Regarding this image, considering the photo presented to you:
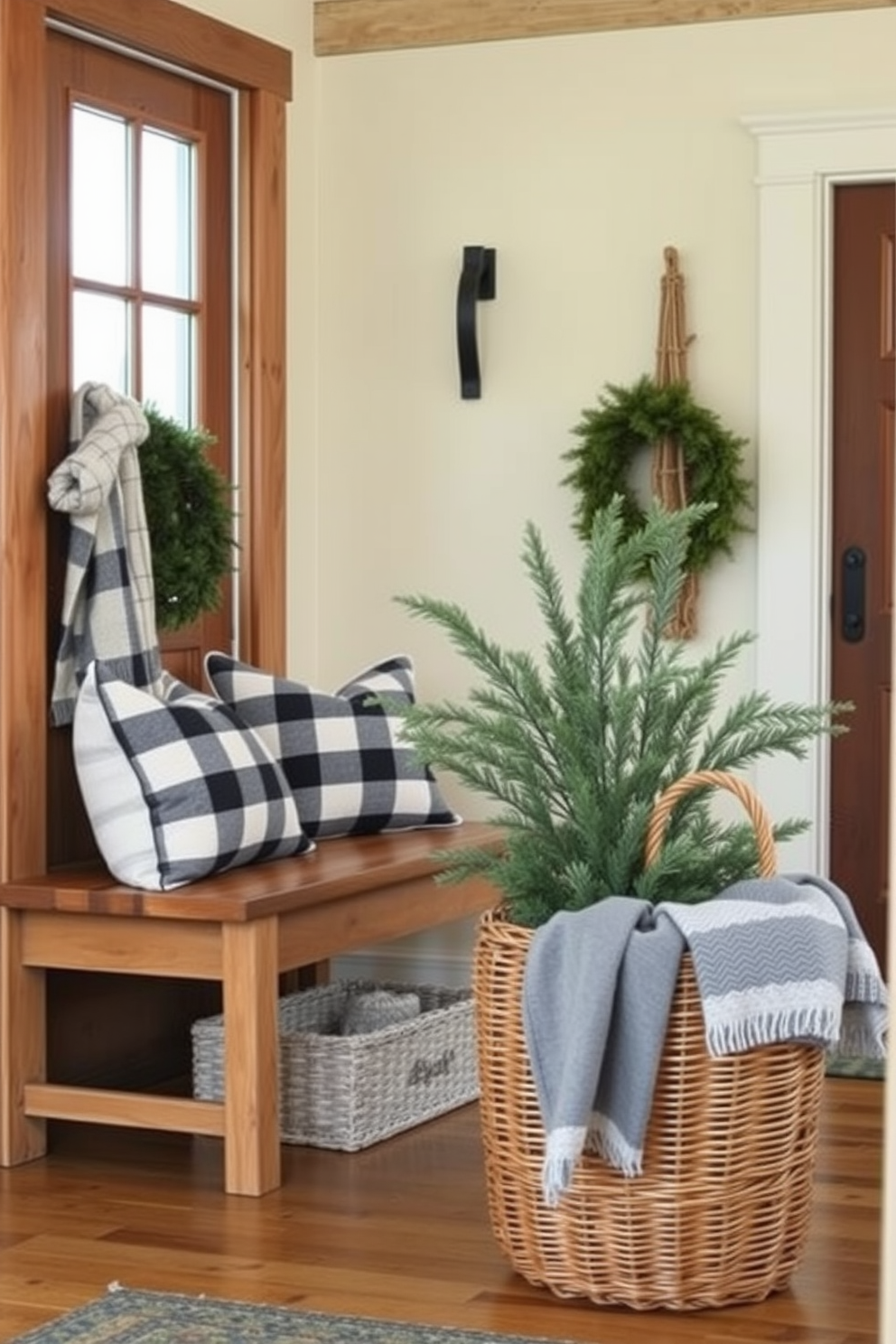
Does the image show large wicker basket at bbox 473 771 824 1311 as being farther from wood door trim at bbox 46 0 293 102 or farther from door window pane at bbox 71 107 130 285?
wood door trim at bbox 46 0 293 102

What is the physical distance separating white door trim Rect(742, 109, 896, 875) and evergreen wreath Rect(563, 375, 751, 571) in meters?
0.10

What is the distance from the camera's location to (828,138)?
5.05m

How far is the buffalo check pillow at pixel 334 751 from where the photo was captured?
15.4 feet

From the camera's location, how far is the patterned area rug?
3.11 meters

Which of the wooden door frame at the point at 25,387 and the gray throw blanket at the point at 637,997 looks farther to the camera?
the wooden door frame at the point at 25,387

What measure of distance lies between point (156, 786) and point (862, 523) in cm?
191

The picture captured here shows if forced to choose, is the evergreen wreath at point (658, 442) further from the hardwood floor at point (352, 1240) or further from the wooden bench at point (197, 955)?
the hardwood floor at point (352, 1240)

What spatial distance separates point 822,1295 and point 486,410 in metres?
2.63

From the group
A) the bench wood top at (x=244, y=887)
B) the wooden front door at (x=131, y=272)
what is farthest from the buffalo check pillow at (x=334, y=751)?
the wooden front door at (x=131, y=272)

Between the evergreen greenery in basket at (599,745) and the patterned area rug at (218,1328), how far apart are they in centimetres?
61

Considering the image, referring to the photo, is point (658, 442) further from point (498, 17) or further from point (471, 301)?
point (498, 17)

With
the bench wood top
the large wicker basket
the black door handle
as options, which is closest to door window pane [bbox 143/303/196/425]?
the bench wood top

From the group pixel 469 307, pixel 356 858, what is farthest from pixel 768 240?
pixel 356 858

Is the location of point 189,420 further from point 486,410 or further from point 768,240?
point 768,240
